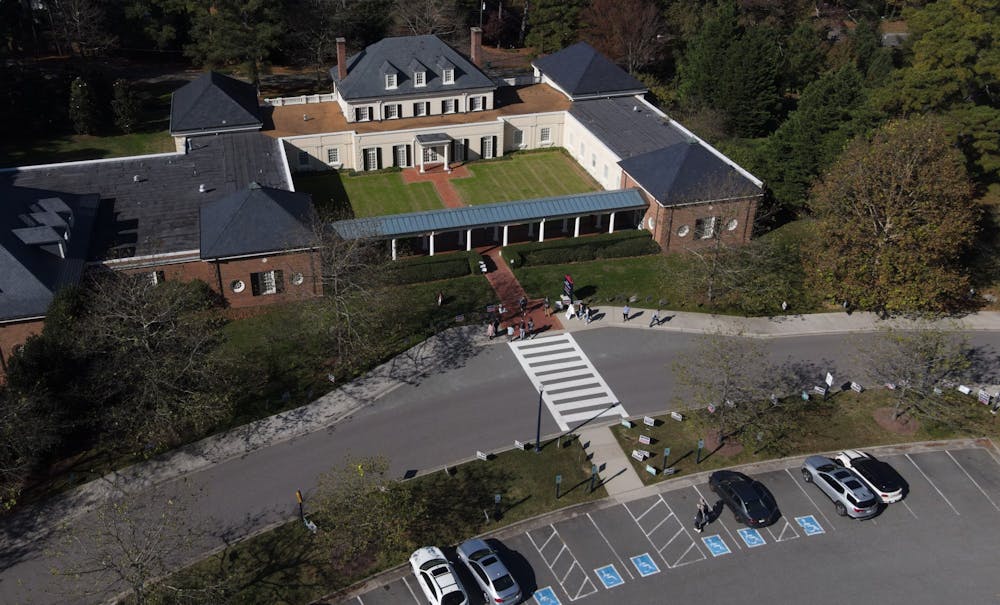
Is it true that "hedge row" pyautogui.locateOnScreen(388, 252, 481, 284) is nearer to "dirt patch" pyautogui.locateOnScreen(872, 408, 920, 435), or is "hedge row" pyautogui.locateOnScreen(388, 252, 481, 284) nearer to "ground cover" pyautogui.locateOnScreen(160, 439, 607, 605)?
"ground cover" pyautogui.locateOnScreen(160, 439, 607, 605)

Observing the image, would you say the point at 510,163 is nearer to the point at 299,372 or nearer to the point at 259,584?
the point at 299,372

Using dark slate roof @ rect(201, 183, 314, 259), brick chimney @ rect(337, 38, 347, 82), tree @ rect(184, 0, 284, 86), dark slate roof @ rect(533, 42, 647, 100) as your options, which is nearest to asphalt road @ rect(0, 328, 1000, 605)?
dark slate roof @ rect(201, 183, 314, 259)

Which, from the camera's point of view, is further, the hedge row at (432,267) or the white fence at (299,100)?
the white fence at (299,100)

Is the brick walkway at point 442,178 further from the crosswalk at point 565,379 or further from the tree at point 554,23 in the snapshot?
the tree at point 554,23

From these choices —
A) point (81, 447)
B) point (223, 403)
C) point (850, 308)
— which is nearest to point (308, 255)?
point (223, 403)

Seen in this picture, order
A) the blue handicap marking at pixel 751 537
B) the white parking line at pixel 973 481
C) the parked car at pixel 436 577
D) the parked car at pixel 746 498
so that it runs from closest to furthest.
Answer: the parked car at pixel 436 577, the blue handicap marking at pixel 751 537, the parked car at pixel 746 498, the white parking line at pixel 973 481

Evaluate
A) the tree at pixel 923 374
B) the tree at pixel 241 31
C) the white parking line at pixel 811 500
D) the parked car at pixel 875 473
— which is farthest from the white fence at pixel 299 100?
the parked car at pixel 875 473
